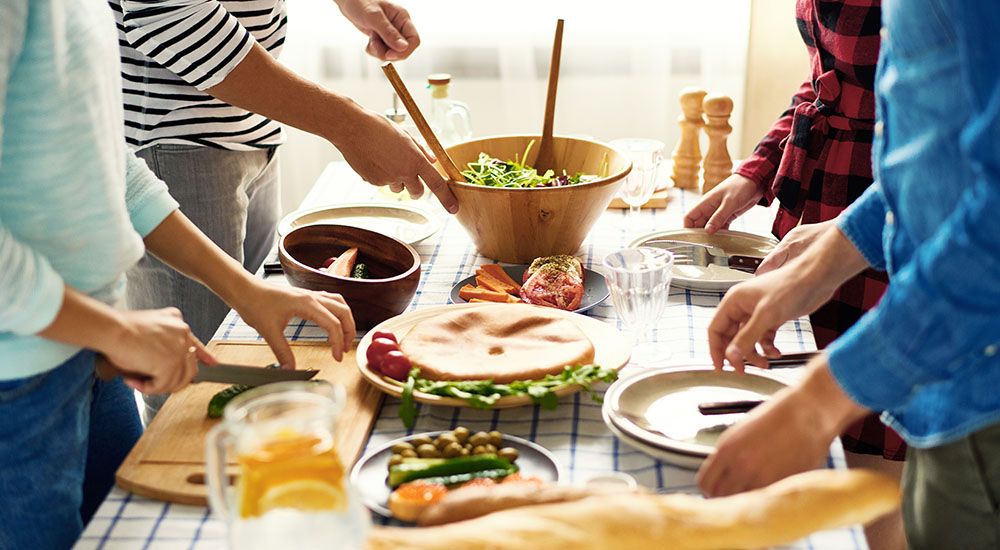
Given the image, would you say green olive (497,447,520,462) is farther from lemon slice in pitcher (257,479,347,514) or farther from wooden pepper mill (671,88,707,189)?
wooden pepper mill (671,88,707,189)

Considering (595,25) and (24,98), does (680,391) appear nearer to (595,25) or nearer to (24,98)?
(24,98)

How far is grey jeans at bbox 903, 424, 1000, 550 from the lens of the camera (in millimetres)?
1056

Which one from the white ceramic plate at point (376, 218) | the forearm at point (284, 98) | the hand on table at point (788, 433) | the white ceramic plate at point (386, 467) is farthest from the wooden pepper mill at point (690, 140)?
the hand on table at point (788, 433)

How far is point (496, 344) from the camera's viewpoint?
144 centimetres

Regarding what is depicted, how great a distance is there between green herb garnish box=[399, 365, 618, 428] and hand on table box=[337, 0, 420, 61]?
0.85 metres

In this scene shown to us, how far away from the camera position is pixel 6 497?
113 centimetres

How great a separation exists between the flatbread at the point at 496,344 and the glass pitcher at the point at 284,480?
0.45 m

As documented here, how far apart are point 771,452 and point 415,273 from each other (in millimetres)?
748

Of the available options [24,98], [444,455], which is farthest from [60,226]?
[444,455]

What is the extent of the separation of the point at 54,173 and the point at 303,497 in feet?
1.60

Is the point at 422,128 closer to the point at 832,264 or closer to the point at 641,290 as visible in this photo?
the point at 641,290

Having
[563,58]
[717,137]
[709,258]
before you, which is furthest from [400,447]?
[563,58]

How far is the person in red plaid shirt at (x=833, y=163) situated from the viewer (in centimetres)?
171

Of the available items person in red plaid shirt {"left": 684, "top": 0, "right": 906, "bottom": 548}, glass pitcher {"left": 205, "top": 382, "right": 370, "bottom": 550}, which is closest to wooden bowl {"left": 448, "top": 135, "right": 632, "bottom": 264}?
person in red plaid shirt {"left": 684, "top": 0, "right": 906, "bottom": 548}
